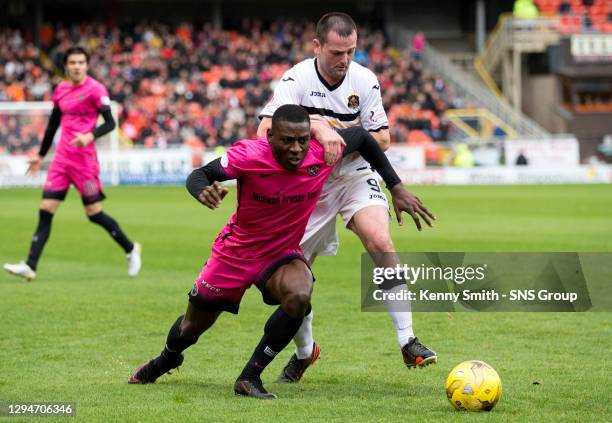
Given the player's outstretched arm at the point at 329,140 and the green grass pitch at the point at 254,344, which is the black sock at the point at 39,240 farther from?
the player's outstretched arm at the point at 329,140

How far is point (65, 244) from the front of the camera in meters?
17.8

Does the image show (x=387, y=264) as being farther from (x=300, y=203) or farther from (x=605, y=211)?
(x=605, y=211)

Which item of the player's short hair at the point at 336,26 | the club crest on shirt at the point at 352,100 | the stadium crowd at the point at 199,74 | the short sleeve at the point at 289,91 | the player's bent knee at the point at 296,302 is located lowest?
the stadium crowd at the point at 199,74

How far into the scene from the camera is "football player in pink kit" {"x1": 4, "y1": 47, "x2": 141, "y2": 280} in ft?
41.3

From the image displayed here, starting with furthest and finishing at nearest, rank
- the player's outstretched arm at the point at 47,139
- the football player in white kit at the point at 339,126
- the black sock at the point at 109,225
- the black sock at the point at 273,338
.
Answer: the black sock at the point at 109,225, the player's outstretched arm at the point at 47,139, the football player in white kit at the point at 339,126, the black sock at the point at 273,338

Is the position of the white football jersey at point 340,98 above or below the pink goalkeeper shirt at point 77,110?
above

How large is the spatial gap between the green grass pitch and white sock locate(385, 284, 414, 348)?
0.31m

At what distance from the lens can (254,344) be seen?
860cm

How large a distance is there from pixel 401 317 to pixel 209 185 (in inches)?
65.1

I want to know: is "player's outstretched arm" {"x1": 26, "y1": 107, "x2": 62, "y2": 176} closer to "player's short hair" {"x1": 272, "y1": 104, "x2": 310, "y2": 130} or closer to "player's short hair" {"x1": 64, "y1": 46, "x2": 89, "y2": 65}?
"player's short hair" {"x1": 64, "y1": 46, "x2": 89, "y2": 65}

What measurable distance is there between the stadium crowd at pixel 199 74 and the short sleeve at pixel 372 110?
31082 mm

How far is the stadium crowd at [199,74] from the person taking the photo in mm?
40531

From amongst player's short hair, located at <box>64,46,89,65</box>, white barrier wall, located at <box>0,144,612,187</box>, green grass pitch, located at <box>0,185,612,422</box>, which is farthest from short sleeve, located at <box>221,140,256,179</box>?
white barrier wall, located at <box>0,144,612,187</box>

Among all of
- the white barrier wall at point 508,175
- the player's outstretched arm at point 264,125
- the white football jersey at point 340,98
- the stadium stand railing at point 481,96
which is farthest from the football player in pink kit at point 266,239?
the stadium stand railing at point 481,96
